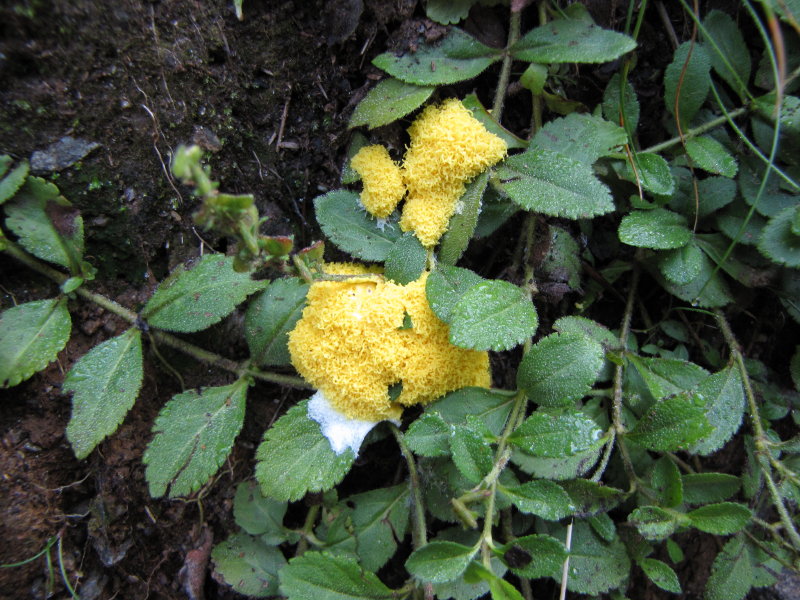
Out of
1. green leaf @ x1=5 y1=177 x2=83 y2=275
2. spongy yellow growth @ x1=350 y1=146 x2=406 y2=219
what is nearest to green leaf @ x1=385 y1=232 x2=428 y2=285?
spongy yellow growth @ x1=350 y1=146 x2=406 y2=219

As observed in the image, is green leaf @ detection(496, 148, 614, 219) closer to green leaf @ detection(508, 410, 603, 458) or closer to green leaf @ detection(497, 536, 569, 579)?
green leaf @ detection(508, 410, 603, 458)

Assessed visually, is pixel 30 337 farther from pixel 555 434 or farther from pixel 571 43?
pixel 571 43

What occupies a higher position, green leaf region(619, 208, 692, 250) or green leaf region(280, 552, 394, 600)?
green leaf region(619, 208, 692, 250)

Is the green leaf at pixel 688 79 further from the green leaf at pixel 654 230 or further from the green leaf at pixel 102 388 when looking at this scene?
the green leaf at pixel 102 388

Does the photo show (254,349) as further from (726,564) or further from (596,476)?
(726,564)

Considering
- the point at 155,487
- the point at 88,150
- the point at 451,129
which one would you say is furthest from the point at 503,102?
the point at 155,487

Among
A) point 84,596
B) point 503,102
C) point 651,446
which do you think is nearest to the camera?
point 651,446
